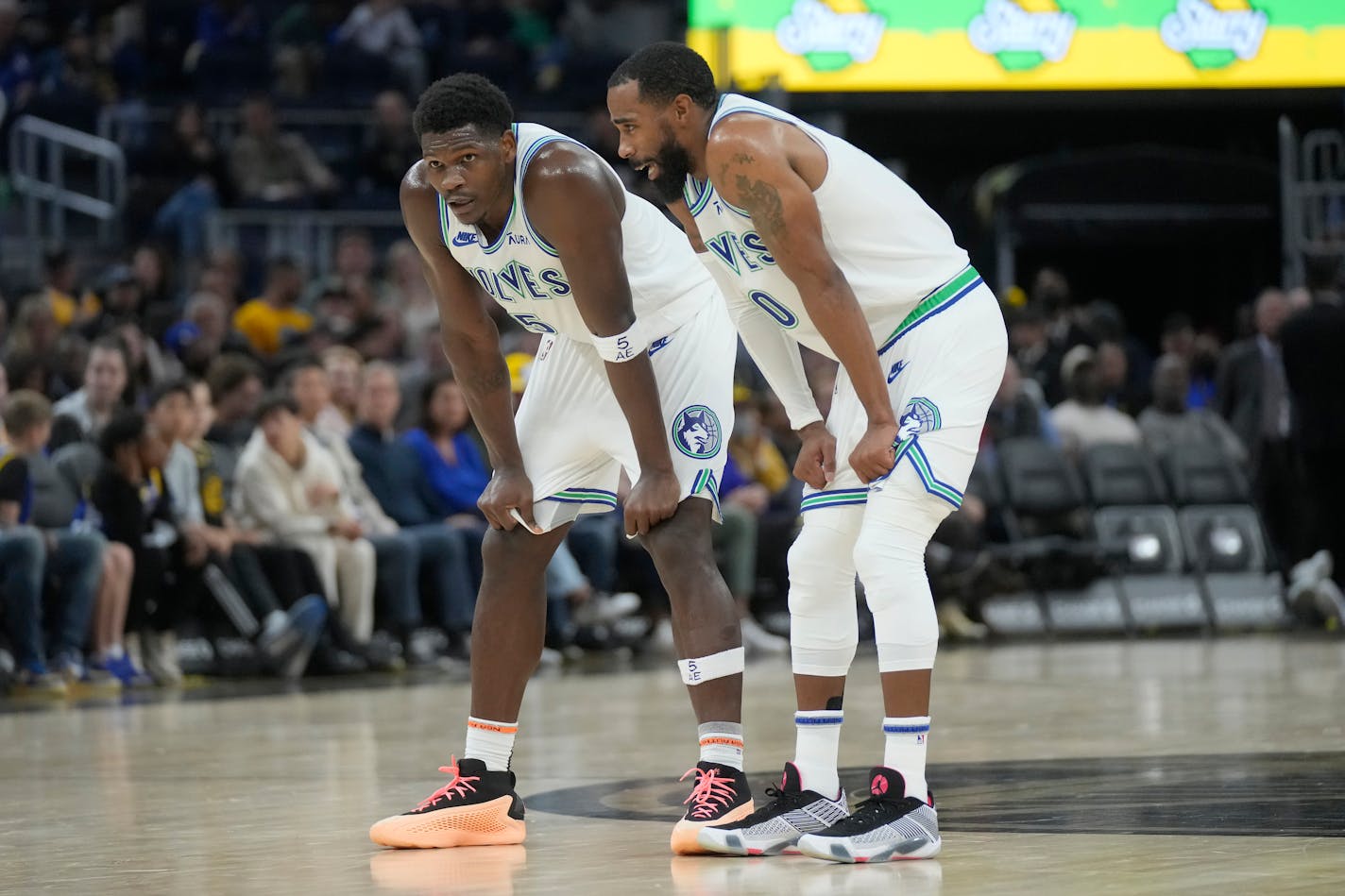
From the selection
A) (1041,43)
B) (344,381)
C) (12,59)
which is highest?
(12,59)

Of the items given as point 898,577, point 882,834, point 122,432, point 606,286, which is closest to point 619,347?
point 606,286

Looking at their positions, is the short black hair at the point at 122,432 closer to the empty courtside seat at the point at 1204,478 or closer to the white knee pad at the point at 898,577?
the white knee pad at the point at 898,577

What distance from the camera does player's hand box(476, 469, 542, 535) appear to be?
4.54 m

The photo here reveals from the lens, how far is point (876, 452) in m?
4.07

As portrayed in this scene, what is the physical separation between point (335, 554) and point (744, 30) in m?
5.67

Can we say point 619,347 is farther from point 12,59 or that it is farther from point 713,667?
point 12,59

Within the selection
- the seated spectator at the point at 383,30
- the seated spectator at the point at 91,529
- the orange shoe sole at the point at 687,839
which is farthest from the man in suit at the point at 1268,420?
the orange shoe sole at the point at 687,839

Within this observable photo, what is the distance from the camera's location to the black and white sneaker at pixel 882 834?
387cm

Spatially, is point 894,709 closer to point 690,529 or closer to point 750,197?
point 690,529

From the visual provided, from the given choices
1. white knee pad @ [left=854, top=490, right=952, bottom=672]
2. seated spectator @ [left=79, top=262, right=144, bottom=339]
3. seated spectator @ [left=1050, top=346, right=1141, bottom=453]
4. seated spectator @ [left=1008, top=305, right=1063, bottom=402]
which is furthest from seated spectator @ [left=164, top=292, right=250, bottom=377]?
white knee pad @ [left=854, top=490, right=952, bottom=672]

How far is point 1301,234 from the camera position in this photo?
16.0 meters

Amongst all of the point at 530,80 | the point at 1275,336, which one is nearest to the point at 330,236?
the point at 530,80

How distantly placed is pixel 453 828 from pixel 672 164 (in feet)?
5.01

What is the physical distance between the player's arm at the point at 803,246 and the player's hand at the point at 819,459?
0.19 metres
